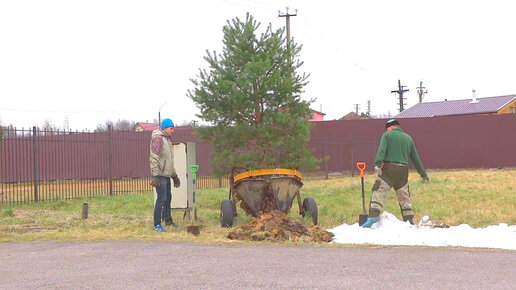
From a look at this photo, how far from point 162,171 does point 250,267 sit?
11.7 feet

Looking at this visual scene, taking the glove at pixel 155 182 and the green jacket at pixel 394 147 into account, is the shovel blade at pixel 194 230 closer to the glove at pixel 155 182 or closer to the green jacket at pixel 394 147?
the glove at pixel 155 182

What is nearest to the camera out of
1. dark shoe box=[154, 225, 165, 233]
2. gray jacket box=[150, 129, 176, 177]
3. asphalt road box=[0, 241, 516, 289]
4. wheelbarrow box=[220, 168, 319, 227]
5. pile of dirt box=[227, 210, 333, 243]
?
asphalt road box=[0, 241, 516, 289]

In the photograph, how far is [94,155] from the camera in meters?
24.0

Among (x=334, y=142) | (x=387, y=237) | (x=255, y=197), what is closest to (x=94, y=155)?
(x=334, y=142)

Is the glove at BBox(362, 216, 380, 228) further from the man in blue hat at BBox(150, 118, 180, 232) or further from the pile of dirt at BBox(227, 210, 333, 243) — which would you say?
the man in blue hat at BBox(150, 118, 180, 232)

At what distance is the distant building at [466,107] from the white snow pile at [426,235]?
119ft

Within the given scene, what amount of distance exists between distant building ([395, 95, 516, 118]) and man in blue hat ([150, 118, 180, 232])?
119ft

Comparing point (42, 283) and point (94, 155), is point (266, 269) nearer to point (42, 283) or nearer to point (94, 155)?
point (42, 283)

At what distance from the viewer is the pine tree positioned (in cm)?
941

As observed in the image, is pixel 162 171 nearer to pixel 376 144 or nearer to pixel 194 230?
pixel 194 230

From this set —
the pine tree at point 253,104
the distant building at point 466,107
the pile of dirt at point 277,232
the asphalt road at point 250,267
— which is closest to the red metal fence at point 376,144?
the pine tree at point 253,104

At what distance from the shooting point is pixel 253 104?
9.54m

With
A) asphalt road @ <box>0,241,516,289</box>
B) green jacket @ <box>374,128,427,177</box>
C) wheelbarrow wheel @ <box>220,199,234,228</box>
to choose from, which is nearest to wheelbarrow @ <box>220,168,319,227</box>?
wheelbarrow wheel @ <box>220,199,234,228</box>

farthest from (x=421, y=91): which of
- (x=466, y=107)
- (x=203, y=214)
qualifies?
(x=203, y=214)
